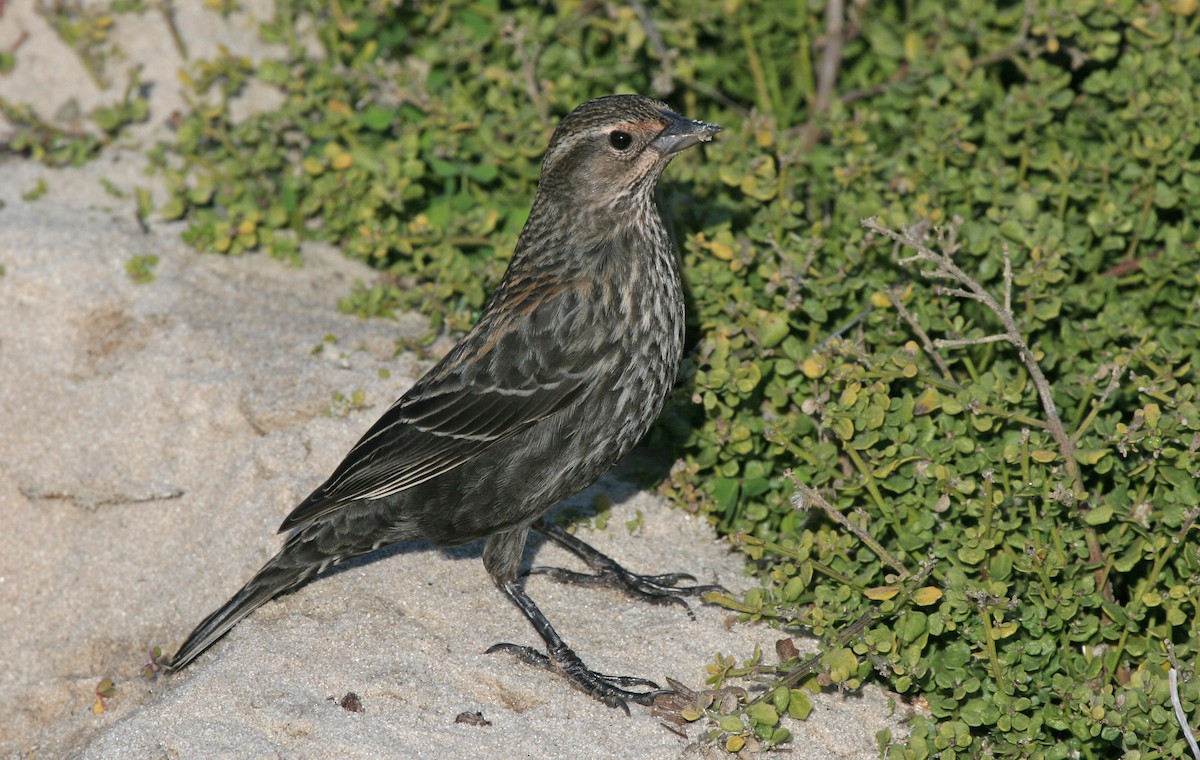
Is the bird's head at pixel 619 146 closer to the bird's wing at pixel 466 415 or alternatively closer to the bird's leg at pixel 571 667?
the bird's wing at pixel 466 415

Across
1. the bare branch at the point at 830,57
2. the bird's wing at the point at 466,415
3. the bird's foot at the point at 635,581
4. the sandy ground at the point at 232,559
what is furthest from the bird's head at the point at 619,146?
the bare branch at the point at 830,57

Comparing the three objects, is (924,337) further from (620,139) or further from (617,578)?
(617,578)

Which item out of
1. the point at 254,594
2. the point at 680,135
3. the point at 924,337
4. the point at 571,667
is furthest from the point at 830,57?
the point at 254,594

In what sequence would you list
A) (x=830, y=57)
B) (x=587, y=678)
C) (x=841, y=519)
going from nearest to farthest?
(x=841, y=519) < (x=587, y=678) < (x=830, y=57)

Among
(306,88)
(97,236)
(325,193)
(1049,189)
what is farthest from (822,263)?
(97,236)

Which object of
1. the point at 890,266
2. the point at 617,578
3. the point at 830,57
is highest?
the point at 830,57
